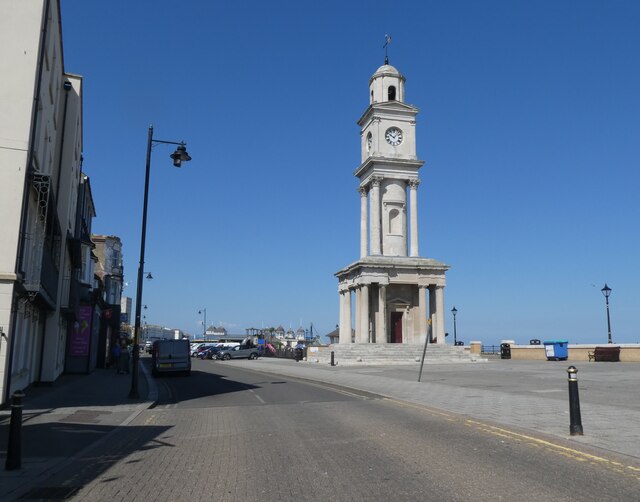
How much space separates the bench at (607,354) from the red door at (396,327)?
1567 centimetres

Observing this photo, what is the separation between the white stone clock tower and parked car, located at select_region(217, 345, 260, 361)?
1203 centimetres

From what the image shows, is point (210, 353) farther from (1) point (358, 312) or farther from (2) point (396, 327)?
(2) point (396, 327)

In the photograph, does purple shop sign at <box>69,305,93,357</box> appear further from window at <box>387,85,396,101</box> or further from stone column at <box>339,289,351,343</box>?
window at <box>387,85,396,101</box>

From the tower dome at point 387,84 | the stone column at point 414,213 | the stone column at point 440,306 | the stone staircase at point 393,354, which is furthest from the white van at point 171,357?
the tower dome at point 387,84

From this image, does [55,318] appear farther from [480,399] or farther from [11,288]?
[480,399]

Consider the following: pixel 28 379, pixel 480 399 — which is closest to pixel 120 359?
pixel 28 379

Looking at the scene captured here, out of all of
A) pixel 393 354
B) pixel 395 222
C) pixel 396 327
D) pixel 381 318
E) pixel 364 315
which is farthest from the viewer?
pixel 395 222

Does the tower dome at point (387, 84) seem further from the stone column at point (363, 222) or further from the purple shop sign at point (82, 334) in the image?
the purple shop sign at point (82, 334)

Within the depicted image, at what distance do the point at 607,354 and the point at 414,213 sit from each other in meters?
19.2

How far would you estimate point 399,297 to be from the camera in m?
49.3

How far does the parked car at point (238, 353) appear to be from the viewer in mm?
59009

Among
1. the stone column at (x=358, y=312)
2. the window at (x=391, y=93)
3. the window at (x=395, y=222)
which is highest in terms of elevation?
the window at (x=391, y=93)

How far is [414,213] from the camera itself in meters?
50.2

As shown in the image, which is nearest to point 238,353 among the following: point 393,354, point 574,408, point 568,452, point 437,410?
point 393,354
